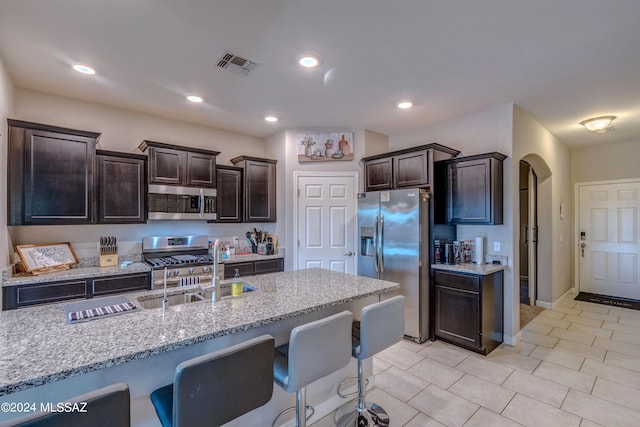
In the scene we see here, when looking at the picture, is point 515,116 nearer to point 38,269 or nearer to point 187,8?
point 187,8

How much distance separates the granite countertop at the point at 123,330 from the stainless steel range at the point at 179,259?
151cm

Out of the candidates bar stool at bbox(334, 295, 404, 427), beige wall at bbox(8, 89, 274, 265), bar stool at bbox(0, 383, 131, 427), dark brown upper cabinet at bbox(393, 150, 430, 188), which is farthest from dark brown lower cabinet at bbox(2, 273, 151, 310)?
dark brown upper cabinet at bbox(393, 150, 430, 188)

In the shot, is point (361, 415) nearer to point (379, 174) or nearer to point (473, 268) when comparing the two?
point (473, 268)

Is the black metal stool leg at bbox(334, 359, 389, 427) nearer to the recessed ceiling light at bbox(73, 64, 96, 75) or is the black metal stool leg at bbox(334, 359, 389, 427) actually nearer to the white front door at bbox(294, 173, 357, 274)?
the white front door at bbox(294, 173, 357, 274)

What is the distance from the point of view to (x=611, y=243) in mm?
5270

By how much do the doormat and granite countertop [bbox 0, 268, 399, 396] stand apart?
16.9 feet

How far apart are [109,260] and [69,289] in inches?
23.1

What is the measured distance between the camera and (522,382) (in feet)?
8.78

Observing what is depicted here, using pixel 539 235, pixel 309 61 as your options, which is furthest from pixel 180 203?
pixel 539 235

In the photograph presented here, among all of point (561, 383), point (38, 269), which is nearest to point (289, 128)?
point (38, 269)

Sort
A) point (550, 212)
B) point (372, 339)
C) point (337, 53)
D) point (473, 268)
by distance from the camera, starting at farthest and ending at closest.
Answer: point (550, 212)
point (473, 268)
point (337, 53)
point (372, 339)

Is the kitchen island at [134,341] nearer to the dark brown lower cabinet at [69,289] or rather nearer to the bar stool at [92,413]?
the bar stool at [92,413]

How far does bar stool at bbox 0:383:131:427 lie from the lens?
0.85 metres

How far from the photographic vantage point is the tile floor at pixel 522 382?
7.30 ft
